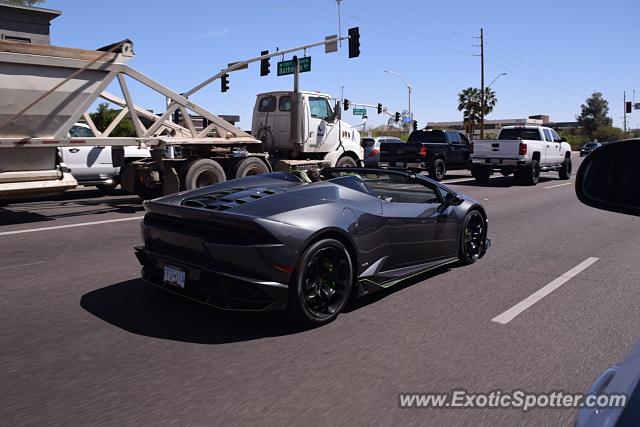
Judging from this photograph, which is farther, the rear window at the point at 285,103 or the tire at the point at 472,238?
the rear window at the point at 285,103

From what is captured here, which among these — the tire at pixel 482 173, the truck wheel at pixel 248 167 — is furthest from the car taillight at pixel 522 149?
the truck wheel at pixel 248 167

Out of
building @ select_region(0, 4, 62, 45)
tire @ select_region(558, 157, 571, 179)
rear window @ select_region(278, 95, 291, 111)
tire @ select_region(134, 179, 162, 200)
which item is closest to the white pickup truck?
tire @ select_region(558, 157, 571, 179)

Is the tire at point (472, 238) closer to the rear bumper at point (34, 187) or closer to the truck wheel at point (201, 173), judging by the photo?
the truck wheel at point (201, 173)

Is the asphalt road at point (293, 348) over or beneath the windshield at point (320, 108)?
beneath

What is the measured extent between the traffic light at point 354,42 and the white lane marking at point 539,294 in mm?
19699

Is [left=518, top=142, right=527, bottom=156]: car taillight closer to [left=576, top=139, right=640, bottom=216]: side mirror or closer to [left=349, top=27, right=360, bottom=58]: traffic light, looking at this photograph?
[left=349, top=27, right=360, bottom=58]: traffic light

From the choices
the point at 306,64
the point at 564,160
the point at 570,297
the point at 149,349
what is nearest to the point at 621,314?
the point at 570,297

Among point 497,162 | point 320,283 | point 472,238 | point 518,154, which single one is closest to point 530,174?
point 518,154

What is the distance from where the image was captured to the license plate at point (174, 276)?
4.24 metres

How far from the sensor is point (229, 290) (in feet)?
13.3

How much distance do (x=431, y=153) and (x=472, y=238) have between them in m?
13.6

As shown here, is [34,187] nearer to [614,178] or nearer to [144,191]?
[144,191]

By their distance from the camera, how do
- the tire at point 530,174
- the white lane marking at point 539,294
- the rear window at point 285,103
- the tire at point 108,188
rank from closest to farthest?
the white lane marking at point 539,294 → the tire at point 108,188 → the rear window at point 285,103 → the tire at point 530,174

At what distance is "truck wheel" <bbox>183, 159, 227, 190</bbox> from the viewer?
461 inches
